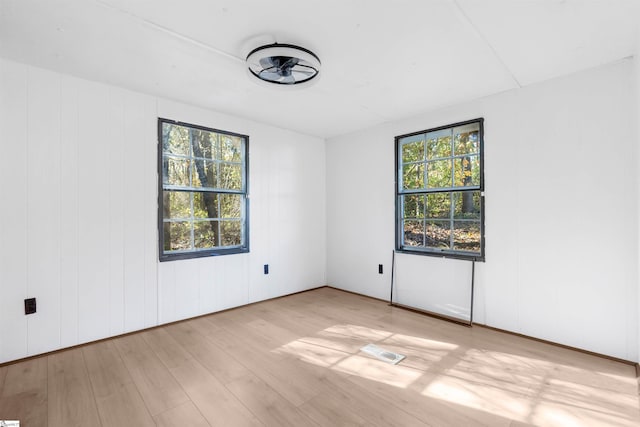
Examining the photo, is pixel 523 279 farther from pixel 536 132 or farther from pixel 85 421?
pixel 85 421

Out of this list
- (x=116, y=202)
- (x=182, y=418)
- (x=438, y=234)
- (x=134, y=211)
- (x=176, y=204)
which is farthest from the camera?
(x=438, y=234)

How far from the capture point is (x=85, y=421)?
169 centimetres

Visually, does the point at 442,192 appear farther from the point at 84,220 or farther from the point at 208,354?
the point at 84,220

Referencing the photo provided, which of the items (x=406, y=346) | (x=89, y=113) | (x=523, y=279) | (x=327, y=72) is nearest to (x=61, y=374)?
(x=89, y=113)

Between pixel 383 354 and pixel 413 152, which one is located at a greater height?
pixel 413 152

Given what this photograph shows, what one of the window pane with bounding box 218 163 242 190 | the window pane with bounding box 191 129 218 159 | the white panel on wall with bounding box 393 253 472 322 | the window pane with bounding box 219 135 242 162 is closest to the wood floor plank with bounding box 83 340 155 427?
the window pane with bounding box 218 163 242 190

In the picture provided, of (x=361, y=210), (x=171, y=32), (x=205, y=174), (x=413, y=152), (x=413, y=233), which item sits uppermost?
(x=171, y=32)

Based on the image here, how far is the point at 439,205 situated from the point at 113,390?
3.42 meters

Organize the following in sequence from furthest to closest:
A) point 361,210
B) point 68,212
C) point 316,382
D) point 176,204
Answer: point 361,210, point 176,204, point 68,212, point 316,382

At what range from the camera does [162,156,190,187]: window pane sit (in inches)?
126

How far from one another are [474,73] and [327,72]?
1.28 metres

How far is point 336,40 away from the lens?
6.89 feet

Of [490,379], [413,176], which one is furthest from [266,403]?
[413,176]

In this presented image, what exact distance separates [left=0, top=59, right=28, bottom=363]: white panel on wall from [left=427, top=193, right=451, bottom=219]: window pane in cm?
389
